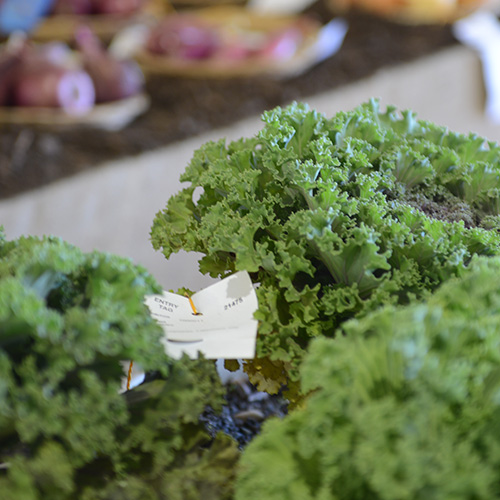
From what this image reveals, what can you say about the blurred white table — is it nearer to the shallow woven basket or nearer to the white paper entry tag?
the shallow woven basket

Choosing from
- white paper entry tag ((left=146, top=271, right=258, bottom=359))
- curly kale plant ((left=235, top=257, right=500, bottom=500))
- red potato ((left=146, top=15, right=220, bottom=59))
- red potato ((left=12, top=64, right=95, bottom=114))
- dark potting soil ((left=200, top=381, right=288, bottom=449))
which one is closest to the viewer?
curly kale plant ((left=235, top=257, right=500, bottom=500))

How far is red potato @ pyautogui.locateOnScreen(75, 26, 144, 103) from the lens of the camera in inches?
110

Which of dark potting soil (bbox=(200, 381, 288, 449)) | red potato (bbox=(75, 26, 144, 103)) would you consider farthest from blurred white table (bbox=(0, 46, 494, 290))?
dark potting soil (bbox=(200, 381, 288, 449))

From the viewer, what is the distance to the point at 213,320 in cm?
109

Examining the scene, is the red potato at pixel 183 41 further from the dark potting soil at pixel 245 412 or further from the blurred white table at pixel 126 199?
the dark potting soil at pixel 245 412

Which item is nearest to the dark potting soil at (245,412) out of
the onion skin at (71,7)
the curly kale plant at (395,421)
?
the curly kale plant at (395,421)

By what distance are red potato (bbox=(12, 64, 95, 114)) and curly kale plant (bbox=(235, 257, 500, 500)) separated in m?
2.20

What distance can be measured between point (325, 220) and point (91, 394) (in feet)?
1.47

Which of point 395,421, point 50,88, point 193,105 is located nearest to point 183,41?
point 193,105

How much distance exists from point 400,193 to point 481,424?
0.58 metres

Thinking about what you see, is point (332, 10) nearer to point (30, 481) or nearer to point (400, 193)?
point (400, 193)

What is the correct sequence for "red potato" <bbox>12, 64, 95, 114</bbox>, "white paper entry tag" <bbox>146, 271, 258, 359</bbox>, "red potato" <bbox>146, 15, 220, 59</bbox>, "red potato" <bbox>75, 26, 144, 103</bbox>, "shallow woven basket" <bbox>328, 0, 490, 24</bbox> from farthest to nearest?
"shallow woven basket" <bbox>328, 0, 490, 24</bbox>, "red potato" <bbox>146, 15, 220, 59</bbox>, "red potato" <bbox>75, 26, 144, 103</bbox>, "red potato" <bbox>12, 64, 95, 114</bbox>, "white paper entry tag" <bbox>146, 271, 258, 359</bbox>

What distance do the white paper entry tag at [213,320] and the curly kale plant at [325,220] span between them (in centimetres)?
3

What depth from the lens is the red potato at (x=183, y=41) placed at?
10.0 feet
